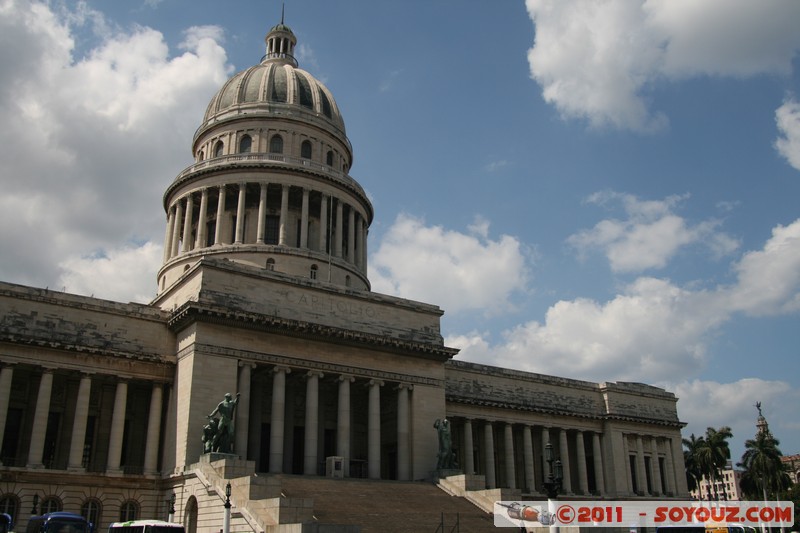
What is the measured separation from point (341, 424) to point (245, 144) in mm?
28400

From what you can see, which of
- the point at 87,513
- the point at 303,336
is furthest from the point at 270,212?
the point at 87,513

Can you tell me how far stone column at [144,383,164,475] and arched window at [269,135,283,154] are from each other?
25947 millimetres

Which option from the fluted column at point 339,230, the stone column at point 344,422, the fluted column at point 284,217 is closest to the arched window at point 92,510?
the stone column at point 344,422

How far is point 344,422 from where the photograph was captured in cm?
4434

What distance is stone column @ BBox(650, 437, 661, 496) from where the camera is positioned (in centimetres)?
6397

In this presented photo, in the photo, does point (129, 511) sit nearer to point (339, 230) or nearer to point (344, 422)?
point (344, 422)

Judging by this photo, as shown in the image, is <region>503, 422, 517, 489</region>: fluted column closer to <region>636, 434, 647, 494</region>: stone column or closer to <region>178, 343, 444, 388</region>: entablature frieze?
<region>178, 343, 444, 388</region>: entablature frieze

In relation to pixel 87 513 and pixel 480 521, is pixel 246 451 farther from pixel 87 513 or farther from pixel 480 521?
pixel 480 521

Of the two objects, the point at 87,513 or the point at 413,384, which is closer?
the point at 87,513

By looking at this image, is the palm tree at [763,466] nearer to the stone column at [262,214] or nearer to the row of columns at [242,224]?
the row of columns at [242,224]

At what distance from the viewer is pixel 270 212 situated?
5975cm

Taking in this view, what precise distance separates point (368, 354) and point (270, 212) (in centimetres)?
1831

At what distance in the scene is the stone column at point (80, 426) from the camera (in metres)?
38.9

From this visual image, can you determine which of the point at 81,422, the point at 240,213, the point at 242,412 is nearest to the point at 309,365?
the point at 242,412
